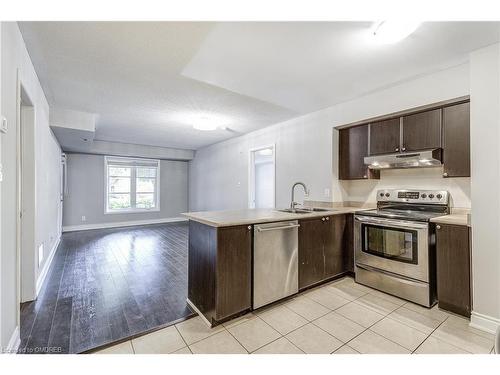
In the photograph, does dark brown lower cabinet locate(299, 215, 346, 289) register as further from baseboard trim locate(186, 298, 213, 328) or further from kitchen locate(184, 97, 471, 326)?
baseboard trim locate(186, 298, 213, 328)

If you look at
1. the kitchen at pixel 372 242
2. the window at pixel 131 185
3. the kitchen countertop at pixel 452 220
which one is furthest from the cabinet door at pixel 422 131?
the window at pixel 131 185

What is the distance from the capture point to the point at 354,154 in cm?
331

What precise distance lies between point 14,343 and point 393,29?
349 cm

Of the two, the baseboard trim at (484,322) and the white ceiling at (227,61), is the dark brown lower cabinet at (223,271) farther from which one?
the baseboard trim at (484,322)

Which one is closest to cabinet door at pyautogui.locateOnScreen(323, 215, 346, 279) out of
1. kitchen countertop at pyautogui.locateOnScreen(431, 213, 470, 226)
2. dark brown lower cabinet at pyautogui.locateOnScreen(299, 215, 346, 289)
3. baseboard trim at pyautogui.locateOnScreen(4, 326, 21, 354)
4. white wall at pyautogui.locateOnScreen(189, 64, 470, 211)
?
dark brown lower cabinet at pyautogui.locateOnScreen(299, 215, 346, 289)

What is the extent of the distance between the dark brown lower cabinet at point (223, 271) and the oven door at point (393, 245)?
1539mm

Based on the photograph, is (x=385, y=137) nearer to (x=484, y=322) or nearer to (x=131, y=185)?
(x=484, y=322)

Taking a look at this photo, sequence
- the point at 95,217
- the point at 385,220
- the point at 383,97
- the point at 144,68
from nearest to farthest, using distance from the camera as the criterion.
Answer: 1. the point at 144,68
2. the point at 385,220
3. the point at 383,97
4. the point at 95,217

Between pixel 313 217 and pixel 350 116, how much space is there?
5.44 ft

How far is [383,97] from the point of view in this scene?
114 inches

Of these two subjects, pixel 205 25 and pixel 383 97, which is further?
pixel 383 97

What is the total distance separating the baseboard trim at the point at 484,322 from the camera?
1.86 m
